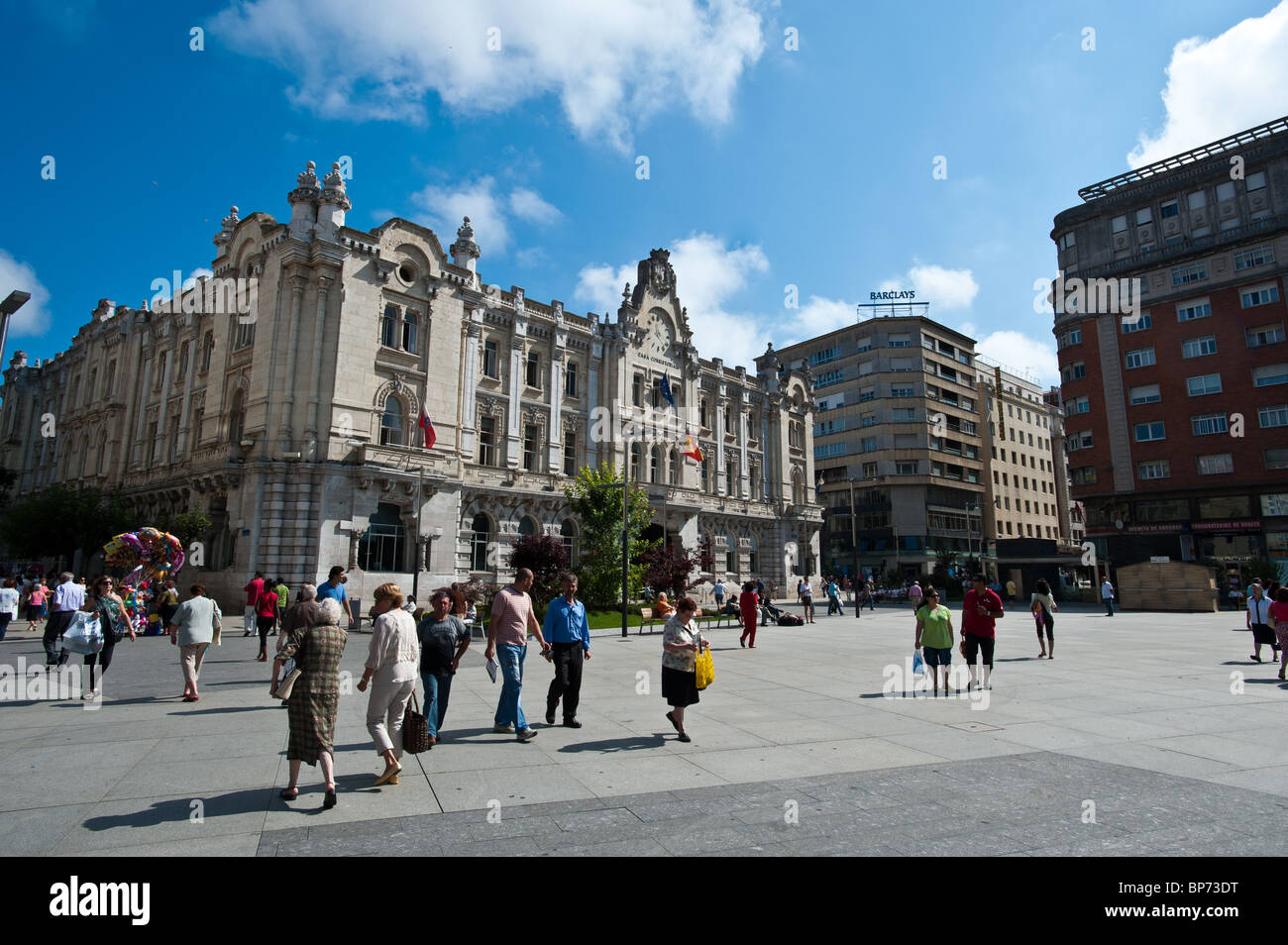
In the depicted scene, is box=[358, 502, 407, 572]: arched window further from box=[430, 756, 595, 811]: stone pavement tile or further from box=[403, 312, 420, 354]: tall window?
box=[430, 756, 595, 811]: stone pavement tile

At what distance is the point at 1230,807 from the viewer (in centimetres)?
582

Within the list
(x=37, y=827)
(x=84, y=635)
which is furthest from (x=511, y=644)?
(x=84, y=635)

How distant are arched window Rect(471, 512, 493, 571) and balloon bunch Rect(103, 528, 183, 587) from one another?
554 inches

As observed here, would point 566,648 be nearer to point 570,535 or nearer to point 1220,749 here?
point 1220,749

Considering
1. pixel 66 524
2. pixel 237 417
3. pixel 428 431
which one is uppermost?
pixel 237 417

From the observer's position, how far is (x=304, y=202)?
32.7m

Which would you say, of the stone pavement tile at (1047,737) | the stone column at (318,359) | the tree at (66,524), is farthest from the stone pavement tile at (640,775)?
the tree at (66,524)

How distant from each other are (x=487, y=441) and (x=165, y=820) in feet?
112

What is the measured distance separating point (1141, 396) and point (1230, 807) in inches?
2254

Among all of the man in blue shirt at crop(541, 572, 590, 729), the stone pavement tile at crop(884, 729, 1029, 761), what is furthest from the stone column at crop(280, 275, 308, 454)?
the stone pavement tile at crop(884, 729, 1029, 761)

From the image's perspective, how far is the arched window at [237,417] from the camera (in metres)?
34.2
